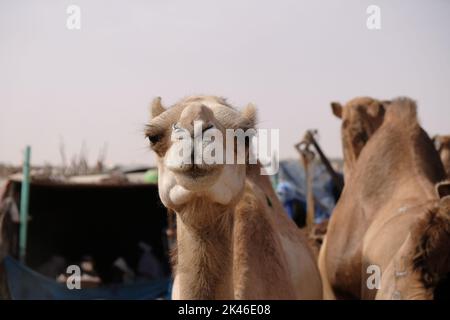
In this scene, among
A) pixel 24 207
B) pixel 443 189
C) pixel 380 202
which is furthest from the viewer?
pixel 24 207

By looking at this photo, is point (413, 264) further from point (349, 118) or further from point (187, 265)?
point (349, 118)

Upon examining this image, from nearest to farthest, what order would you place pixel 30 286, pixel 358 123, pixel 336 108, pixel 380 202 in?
pixel 380 202 < pixel 358 123 < pixel 336 108 < pixel 30 286

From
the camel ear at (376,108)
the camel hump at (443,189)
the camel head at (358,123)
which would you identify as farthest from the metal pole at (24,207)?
the camel hump at (443,189)

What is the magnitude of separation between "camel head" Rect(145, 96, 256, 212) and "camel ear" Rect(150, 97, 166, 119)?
0.12 ft

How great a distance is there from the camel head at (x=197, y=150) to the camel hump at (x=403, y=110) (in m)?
2.69

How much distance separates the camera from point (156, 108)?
10.1 ft

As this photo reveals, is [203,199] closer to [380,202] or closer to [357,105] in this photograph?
[380,202]

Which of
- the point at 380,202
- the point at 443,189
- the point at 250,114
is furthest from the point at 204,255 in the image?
the point at 380,202

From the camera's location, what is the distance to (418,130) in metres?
5.26

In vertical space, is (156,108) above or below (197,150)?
above

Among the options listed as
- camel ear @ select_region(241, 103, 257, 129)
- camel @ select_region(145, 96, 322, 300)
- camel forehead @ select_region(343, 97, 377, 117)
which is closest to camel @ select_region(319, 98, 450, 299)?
camel forehead @ select_region(343, 97, 377, 117)

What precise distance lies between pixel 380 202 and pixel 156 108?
267 centimetres

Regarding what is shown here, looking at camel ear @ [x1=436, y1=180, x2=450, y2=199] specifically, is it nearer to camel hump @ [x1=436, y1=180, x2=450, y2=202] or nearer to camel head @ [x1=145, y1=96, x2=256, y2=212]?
camel hump @ [x1=436, y1=180, x2=450, y2=202]

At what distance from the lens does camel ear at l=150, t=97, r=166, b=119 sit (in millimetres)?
3062
